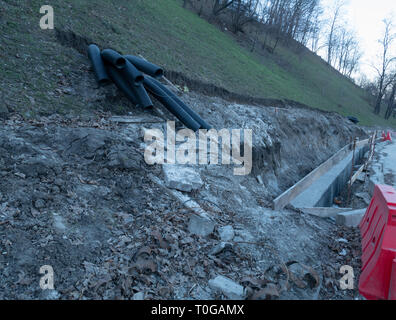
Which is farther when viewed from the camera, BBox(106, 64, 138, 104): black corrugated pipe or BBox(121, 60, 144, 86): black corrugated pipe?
BBox(106, 64, 138, 104): black corrugated pipe

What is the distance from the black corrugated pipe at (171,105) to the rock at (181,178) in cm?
184

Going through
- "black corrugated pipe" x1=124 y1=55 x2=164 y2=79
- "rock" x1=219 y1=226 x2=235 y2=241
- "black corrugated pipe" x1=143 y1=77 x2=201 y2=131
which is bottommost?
"rock" x1=219 y1=226 x2=235 y2=241

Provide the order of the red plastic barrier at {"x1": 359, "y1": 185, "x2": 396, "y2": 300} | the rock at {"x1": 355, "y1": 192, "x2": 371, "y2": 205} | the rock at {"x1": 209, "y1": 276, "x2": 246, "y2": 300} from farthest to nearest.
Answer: the rock at {"x1": 355, "y1": 192, "x2": 371, "y2": 205}, the red plastic barrier at {"x1": 359, "y1": 185, "x2": 396, "y2": 300}, the rock at {"x1": 209, "y1": 276, "x2": 246, "y2": 300}

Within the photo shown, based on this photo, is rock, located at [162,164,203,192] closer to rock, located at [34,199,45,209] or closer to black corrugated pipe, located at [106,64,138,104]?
rock, located at [34,199,45,209]

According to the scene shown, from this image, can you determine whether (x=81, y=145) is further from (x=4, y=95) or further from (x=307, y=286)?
(x=307, y=286)

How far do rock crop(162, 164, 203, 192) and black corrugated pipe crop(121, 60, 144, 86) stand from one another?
2.58 metres

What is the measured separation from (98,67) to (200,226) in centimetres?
482

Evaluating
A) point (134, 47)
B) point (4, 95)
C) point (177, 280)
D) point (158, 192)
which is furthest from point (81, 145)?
point (134, 47)

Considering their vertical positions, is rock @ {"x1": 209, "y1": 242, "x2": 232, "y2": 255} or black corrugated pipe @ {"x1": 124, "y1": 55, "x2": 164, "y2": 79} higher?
black corrugated pipe @ {"x1": 124, "y1": 55, "x2": 164, "y2": 79}

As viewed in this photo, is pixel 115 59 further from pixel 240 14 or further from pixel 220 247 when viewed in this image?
pixel 240 14

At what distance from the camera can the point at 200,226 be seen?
12.6ft

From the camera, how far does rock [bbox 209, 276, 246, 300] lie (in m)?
2.96

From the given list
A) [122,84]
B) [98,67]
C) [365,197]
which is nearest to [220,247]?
[122,84]

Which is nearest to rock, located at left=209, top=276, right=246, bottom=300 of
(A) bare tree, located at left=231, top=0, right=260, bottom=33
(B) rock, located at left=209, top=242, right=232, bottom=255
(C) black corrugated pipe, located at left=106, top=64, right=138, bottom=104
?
(B) rock, located at left=209, top=242, right=232, bottom=255
